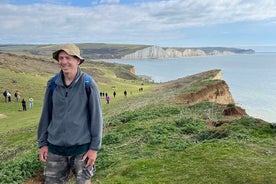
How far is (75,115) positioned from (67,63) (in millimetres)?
747

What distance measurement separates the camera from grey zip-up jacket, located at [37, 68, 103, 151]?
5.34m

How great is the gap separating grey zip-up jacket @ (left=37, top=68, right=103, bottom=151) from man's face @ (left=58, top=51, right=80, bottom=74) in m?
0.11

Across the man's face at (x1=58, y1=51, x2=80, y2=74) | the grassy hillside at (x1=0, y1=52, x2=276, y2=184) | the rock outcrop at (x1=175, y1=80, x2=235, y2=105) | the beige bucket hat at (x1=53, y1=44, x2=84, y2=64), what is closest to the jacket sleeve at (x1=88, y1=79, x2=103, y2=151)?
the man's face at (x1=58, y1=51, x2=80, y2=74)

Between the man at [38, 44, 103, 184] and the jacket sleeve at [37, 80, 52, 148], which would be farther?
the jacket sleeve at [37, 80, 52, 148]

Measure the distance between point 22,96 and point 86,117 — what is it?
39442 millimetres

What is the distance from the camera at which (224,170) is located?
8188mm

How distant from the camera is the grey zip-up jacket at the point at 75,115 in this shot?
534 centimetres

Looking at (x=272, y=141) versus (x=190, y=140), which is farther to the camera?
(x=190, y=140)

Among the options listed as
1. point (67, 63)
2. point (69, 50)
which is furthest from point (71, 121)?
point (69, 50)

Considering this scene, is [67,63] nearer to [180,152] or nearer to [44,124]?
[44,124]

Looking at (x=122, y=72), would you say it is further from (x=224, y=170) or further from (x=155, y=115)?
(x=224, y=170)

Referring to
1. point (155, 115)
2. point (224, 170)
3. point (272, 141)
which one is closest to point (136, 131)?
point (155, 115)

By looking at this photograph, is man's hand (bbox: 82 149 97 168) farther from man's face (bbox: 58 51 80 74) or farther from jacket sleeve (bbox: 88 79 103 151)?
man's face (bbox: 58 51 80 74)

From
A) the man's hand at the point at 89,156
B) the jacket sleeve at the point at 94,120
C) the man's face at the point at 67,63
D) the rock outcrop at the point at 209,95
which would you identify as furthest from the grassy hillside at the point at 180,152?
the rock outcrop at the point at 209,95
